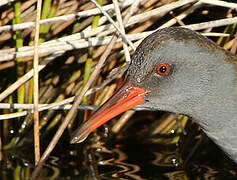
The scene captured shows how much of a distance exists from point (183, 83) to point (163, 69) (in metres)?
0.17

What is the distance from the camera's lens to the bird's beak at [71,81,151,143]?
363 centimetres

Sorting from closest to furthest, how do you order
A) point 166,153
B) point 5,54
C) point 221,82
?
point 221,82
point 5,54
point 166,153

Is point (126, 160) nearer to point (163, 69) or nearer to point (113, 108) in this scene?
point (113, 108)

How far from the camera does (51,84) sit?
523 cm

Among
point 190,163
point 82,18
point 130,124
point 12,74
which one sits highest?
point 82,18

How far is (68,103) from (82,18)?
0.77 meters

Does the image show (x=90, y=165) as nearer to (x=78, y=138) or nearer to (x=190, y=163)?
(x=190, y=163)

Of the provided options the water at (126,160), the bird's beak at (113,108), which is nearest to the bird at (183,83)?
the bird's beak at (113,108)

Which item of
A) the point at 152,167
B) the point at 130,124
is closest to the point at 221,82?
the point at 152,167

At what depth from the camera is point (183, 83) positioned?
3600 millimetres

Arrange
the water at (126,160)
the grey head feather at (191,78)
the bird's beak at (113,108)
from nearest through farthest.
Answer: the grey head feather at (191,78), the bird's beak at (113,108), the water at (126,160)

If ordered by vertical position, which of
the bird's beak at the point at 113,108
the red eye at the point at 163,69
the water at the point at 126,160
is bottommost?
the water at the point at 126,160

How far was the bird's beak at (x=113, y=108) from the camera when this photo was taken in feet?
11.9

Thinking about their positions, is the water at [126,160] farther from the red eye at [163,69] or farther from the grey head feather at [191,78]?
the red eye at [163,69]
